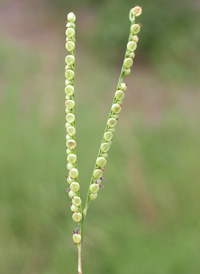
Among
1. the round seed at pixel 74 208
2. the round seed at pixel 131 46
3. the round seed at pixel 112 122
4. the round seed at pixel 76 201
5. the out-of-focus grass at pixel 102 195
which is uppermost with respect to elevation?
the round seed at pixel 131 46

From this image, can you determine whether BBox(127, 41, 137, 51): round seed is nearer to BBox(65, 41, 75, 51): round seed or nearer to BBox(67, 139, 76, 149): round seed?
BBox(65, 41, 75, 51): round seed

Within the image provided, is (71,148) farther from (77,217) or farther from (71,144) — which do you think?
(77,217)

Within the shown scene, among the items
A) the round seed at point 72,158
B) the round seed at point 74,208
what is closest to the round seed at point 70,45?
the round seed at point 72,158

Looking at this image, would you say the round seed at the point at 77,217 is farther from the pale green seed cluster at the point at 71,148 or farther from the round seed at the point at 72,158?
→ the round seed at the point at 72,158

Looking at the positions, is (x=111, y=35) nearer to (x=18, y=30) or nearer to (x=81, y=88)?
(x=81, y=88)

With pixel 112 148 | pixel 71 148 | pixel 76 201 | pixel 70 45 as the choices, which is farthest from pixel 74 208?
pixel 112 148
